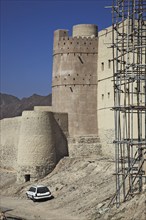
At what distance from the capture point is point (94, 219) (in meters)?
17.4

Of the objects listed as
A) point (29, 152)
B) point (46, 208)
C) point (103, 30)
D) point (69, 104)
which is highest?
point (103, 30)

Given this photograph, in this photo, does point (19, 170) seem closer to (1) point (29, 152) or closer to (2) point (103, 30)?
(1) point (29, 152)

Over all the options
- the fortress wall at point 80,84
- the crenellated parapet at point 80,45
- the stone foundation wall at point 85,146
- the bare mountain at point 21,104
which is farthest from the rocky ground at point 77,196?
the bare mountain at point 21,104

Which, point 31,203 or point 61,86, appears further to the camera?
point 61,86

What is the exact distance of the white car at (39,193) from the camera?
2281 cm

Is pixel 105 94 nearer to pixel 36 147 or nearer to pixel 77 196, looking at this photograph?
pixel 36 147

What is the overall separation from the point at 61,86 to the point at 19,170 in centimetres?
589

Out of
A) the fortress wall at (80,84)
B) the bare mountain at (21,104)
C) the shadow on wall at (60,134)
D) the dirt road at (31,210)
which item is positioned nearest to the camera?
the dirt road at (31,210)

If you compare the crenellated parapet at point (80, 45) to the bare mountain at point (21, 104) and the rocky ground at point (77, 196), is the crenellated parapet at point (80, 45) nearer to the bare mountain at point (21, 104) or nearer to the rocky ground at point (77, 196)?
the rocky ground at point (77, 196)

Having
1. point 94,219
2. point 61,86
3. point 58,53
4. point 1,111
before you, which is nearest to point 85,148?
point 61,86

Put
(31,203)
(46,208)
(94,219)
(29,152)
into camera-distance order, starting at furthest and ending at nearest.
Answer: (29,152)
(31,203)
(46,208)
(94,219)

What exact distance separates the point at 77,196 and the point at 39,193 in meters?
2.15

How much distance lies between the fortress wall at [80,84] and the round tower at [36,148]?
1993 millimetres

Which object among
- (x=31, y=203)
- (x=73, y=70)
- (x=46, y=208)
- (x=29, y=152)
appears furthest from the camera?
(x=73, y=70)
